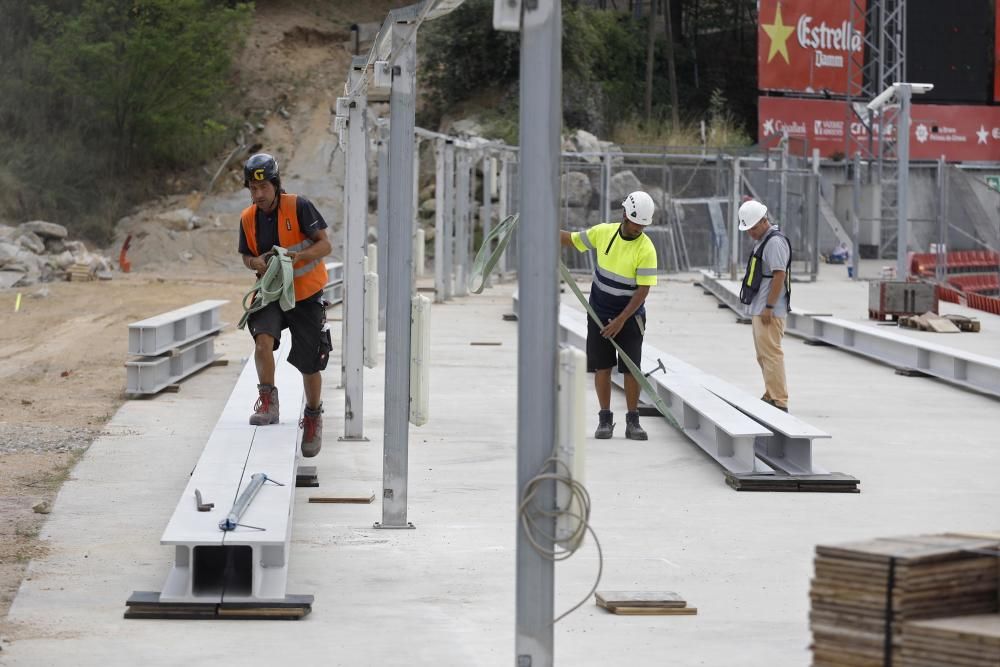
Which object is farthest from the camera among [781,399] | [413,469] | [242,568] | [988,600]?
[781,399]

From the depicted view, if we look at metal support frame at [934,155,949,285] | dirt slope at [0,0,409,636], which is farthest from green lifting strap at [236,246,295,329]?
metal support frame at [934,155,949,285]

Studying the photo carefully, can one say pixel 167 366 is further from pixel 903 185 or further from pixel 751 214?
pixel 903 185

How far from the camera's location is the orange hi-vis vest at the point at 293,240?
9.55m

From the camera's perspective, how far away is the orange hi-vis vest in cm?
955

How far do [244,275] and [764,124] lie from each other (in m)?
16.3

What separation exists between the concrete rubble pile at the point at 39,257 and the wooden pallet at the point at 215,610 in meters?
28.0

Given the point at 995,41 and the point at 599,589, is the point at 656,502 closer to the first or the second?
the point at 599,589

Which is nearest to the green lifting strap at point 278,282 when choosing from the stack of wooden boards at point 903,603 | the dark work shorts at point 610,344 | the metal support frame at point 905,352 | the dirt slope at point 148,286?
the dirt slope at point 148,286

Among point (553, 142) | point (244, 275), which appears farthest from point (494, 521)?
point (244, 275)

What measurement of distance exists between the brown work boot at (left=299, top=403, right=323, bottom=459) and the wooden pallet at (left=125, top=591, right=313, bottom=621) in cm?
347

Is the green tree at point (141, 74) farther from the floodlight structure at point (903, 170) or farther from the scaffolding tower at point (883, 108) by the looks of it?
the floodlight structure at point (903, 170)

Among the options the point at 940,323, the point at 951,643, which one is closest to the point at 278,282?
the point at 951,643

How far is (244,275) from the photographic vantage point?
3891 cm

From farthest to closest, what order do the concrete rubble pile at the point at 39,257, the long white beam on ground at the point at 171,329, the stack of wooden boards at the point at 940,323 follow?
1. the concrete rubble pile at the point at 39,257
2. the stack of wooden boards at the point at 940,323
3. the long white beam on ground at the point at 171,329
